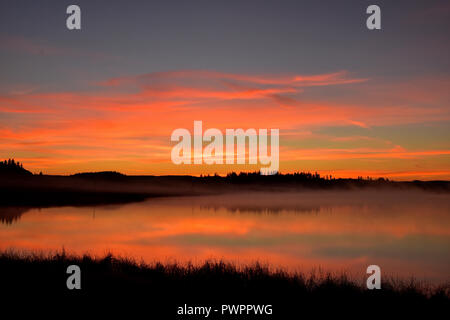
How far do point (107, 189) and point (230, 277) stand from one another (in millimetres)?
155876

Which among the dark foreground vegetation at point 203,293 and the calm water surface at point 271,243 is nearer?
the dark foreground vegetation at point 203,293

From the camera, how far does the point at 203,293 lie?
1195 cm

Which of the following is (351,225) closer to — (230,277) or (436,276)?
(436,276)

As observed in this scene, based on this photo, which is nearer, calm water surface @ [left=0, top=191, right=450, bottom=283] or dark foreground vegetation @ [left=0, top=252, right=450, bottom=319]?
dark foreground vegetation @ [left=0, top=252, right=450, bottom=319]

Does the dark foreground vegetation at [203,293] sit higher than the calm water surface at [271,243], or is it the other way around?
the dark foreground vegetation at [203,293]

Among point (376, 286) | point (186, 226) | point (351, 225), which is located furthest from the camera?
point (351, 225)

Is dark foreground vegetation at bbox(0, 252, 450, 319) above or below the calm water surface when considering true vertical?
above

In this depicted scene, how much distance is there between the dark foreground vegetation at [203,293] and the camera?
10.9m

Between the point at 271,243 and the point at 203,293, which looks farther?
the point at 271,243

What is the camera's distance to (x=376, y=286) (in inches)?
532

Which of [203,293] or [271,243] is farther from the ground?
[203,293]

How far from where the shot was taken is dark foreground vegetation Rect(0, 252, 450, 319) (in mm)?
10859
